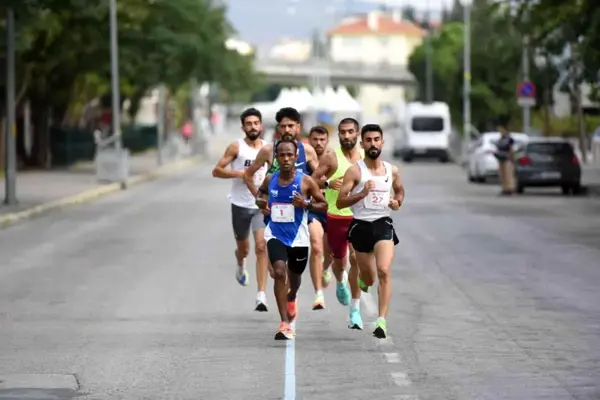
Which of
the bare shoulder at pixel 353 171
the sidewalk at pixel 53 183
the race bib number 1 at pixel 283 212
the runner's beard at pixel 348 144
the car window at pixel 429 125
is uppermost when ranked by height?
the runner's beard at pixel 348 144

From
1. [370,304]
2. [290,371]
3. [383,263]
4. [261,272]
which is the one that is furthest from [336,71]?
[290,371]

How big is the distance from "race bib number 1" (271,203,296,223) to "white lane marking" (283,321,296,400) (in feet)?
2.72

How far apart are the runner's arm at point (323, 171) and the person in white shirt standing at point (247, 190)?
1187mm

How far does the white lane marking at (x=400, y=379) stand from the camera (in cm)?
1144

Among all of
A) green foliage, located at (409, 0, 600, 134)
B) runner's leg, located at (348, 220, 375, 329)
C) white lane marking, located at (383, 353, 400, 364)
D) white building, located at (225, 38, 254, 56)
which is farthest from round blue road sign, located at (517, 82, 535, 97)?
white lane marking, located at (383, 353, 400, 364)

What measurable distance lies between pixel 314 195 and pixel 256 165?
1637 millimetres

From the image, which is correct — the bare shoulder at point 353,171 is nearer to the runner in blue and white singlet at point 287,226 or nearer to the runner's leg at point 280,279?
the runner in blue and white singlet at point 287,226

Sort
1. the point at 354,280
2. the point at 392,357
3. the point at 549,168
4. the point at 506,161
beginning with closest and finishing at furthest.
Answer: the point at 392,357, the point at 354,280, the point at 506,161, the point at 549,168

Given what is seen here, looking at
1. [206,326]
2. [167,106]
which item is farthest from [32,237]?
[167,106]

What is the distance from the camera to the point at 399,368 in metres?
12.2

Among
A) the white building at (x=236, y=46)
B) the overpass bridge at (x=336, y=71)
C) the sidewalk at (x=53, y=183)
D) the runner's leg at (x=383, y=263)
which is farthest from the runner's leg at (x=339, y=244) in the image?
the overpass bridge at (x=336, y=71)

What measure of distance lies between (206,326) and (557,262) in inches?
323

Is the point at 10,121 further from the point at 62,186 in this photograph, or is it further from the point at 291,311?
the point at 291,311

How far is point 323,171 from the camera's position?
15.0 metres
